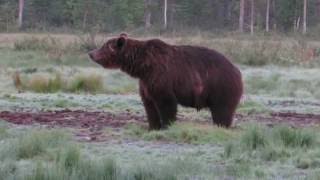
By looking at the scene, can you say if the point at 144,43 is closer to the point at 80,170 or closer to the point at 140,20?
the point at 80,170

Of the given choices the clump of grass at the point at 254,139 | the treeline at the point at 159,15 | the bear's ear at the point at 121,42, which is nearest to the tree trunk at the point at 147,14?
the treeline at the point at 159,15

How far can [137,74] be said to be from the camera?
1324 centimetres

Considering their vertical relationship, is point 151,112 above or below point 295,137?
below

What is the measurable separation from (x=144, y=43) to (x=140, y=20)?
5993 cm

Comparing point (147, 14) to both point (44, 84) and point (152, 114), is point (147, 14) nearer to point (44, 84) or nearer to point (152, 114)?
point (44, 84)

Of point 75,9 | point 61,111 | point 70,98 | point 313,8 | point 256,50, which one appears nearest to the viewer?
point 61,111

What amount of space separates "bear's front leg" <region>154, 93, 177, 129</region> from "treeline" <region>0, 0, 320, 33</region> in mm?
46710

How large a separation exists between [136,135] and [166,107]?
836 mm

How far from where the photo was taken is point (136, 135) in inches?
488

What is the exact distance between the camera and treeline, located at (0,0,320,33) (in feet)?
216

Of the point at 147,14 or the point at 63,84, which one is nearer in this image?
the point at 63,84

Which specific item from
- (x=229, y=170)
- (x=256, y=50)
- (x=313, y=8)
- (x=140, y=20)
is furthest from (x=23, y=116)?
(x=313, y=8)

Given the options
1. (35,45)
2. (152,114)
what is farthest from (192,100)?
(35,45)

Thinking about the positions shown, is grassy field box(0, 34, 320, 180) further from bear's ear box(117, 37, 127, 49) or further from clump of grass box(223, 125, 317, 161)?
bear's ear box(117, 37, 127, 49)
